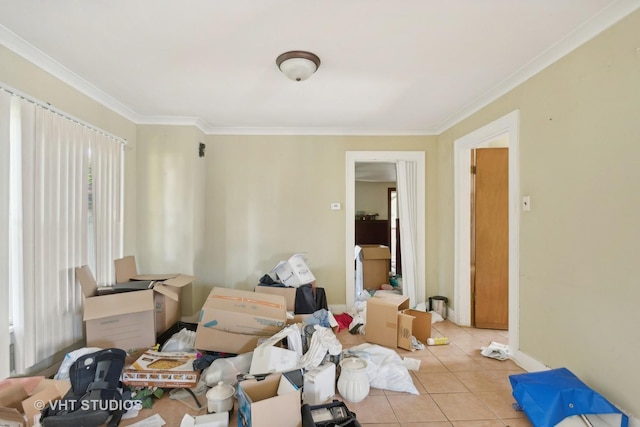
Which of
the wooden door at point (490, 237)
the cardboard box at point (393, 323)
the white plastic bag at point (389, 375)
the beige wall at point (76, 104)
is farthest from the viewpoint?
the wooden door at point (490, 237)

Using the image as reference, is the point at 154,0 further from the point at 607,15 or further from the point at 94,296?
the point at 607,15

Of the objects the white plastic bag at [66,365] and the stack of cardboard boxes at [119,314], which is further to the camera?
the stack of cardboard boxes at [119,314]

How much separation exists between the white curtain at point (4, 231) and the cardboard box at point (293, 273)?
2.09 metres

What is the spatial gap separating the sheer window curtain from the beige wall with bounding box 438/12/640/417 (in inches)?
142

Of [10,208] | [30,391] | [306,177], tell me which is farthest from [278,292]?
[10,208]

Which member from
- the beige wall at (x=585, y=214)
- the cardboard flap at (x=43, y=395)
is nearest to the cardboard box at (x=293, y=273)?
the cardboard flap at (x=43, y=395)

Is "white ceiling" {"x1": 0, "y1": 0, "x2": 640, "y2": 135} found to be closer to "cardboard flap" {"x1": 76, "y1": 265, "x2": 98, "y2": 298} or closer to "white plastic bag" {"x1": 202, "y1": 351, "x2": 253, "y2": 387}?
"cardboard flap" {"x1": 76, "y1": 265, "x2": 98, "y2": 298}

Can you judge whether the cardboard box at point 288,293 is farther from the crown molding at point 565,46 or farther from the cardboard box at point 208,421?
the crown molding at point 565,46

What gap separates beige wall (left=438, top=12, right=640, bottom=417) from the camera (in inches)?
62.0

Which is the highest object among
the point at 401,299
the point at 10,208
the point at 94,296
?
the point at 10,208

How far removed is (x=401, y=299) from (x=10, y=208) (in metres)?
3.17

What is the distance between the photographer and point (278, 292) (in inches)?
122

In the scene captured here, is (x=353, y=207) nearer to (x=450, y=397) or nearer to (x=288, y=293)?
(x=288, y=293)

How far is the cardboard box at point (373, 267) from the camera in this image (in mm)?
4906
